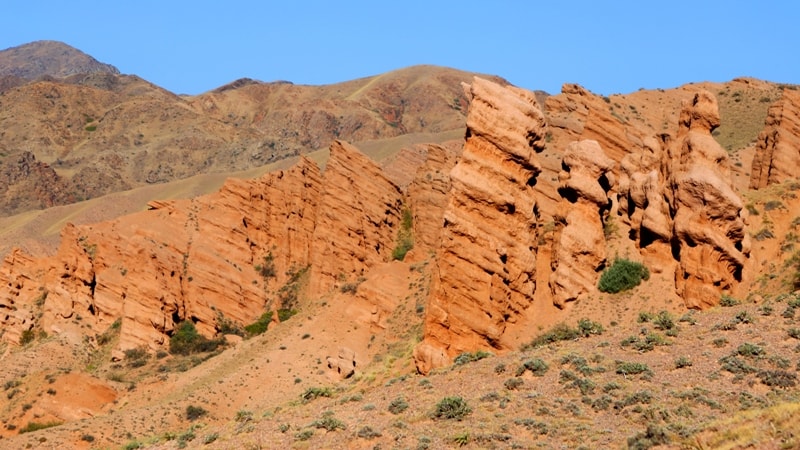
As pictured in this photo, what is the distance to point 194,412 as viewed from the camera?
59.0m

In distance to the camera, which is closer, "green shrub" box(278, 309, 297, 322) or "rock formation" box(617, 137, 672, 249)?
"rock formation" box(617, 137, 672, 249)

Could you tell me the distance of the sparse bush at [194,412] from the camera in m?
58.7

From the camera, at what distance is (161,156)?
198625 millimetres

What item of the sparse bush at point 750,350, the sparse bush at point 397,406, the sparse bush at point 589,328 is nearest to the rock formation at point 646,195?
the sparse bush at point 589,328

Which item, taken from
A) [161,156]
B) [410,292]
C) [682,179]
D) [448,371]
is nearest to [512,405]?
[448,371]

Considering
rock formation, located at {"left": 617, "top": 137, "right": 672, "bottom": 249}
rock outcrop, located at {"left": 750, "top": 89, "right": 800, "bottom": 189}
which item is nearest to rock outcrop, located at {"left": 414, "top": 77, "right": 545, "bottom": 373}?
rock formation, located at {"left": 617, "top": 137, "right": 672, "bottom": 249}

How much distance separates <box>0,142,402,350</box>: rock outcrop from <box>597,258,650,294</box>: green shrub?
3007 centimetres

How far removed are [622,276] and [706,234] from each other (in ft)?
12.7

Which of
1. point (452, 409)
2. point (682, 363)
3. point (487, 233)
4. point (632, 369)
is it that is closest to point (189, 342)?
point (487, 233)

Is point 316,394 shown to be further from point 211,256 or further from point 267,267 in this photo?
point 267,267

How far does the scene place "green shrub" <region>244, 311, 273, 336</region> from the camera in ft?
252

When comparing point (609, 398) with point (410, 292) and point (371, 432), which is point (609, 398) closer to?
point (371, 432)

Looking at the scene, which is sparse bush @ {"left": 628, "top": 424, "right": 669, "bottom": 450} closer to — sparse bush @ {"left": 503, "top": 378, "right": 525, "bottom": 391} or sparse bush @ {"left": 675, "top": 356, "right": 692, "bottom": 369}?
sparse bush @ {"left": 675, "top": 356, "right": 692, "bottom": 369}

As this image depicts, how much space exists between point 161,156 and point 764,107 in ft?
417
